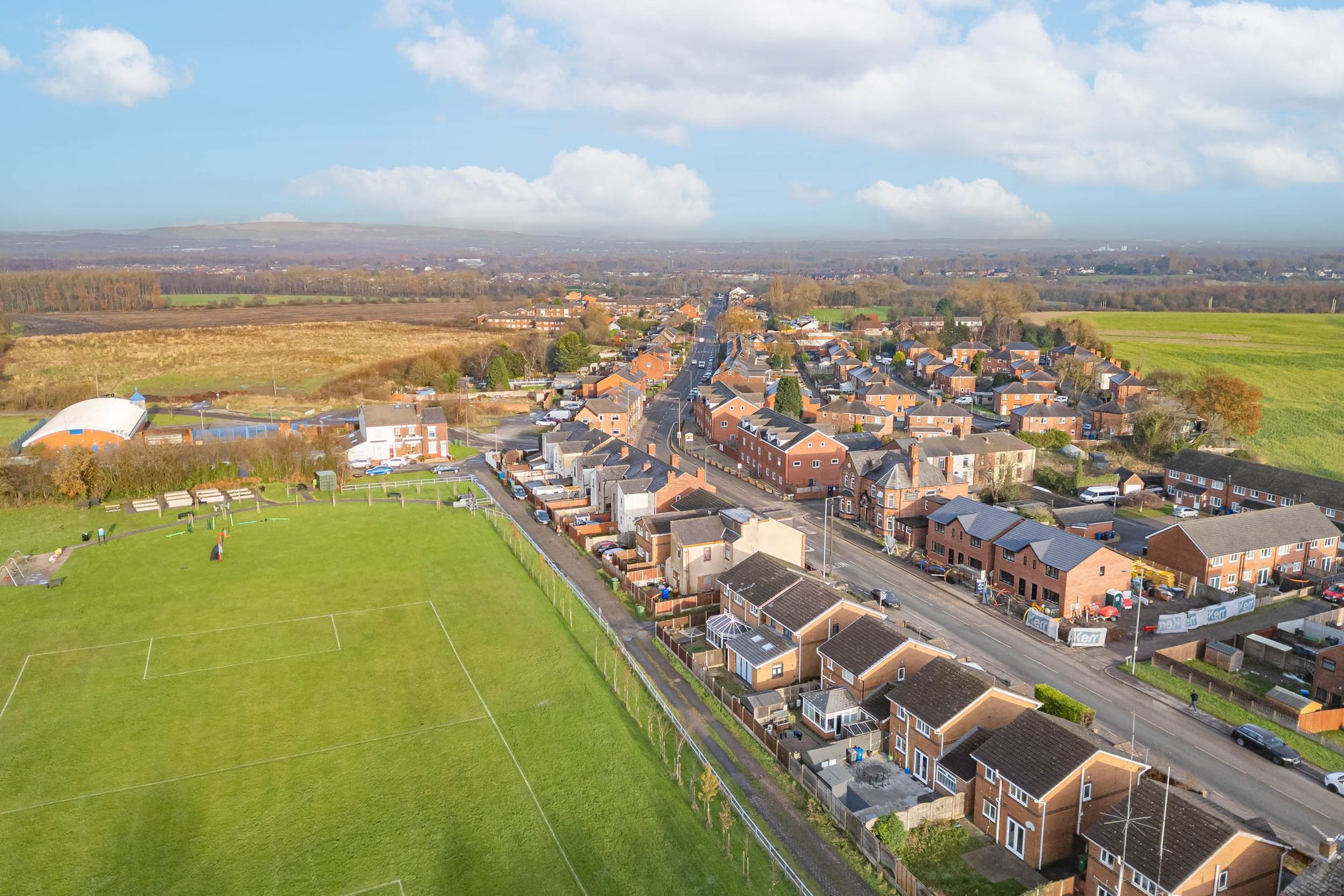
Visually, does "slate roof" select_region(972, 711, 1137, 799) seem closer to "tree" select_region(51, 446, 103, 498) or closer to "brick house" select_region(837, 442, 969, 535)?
"brick house" select_region(837, 442, 969, 535)

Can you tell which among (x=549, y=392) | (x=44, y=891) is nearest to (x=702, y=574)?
(x=44, y=891)

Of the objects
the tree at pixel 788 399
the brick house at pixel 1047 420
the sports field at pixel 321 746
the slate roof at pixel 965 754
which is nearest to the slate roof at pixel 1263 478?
the brick house at pixel 1047 420

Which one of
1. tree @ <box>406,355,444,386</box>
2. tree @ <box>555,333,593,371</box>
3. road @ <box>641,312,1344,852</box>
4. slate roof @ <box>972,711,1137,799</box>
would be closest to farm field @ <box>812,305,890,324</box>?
tree @ <box>555,333,593,371</box>

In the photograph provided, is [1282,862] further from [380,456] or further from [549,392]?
[549,392]

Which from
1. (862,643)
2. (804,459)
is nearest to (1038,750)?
(862,643)

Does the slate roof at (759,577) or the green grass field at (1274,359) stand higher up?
the green grass field at (1274,359)

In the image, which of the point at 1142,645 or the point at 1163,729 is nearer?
the point at 1163,729

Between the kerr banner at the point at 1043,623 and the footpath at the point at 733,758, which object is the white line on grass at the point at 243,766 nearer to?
the footpath at the point at 733,758
